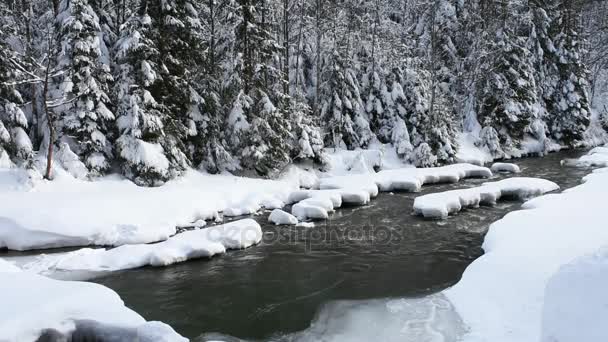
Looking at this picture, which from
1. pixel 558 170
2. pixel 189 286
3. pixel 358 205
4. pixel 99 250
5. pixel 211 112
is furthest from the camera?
pixel 558 170

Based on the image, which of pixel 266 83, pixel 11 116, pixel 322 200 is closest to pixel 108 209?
pixel 11 116

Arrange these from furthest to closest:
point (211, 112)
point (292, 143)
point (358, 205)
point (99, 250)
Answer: point (292, 143) < point (211, 112) < point (358, 205) < point (99, 250)

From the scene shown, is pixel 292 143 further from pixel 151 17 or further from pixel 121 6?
pixel 121 6

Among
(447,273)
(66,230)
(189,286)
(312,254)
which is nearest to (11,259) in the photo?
(66,230)

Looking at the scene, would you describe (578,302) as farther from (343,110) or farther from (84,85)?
(343,110)

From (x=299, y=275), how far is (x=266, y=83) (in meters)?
13.4

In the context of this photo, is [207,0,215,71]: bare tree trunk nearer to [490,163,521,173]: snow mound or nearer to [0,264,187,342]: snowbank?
[0,264,187,342]: snowbank

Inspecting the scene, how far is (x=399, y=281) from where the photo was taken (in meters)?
10.6

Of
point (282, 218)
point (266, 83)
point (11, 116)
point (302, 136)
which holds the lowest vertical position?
point (282, 218)

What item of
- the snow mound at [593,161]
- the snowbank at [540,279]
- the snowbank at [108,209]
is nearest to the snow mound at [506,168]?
the snow mound at [593,161]

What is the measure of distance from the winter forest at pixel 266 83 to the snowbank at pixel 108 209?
133 cm

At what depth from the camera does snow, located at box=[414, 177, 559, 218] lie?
1625 cm

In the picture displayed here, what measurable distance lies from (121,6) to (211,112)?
7.48m

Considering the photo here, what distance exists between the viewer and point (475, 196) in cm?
1784
